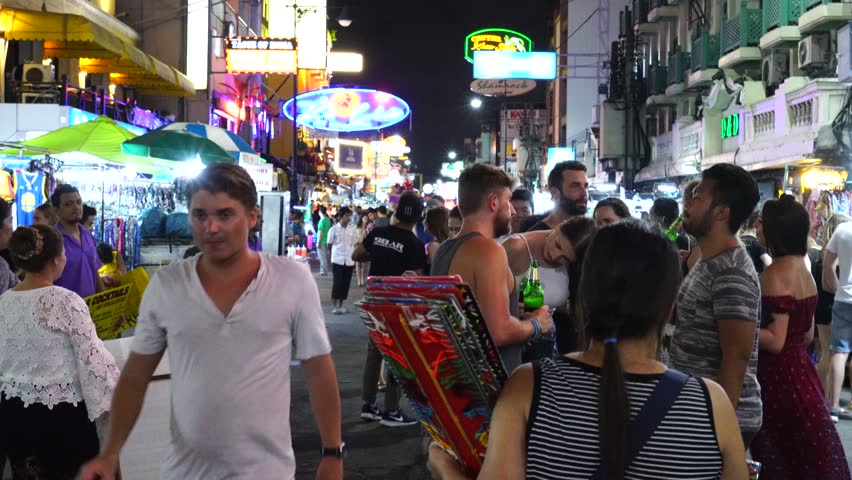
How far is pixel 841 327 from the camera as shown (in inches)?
380

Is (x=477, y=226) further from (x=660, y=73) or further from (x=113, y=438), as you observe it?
(x=660, y=73)

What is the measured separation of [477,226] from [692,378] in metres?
2.62

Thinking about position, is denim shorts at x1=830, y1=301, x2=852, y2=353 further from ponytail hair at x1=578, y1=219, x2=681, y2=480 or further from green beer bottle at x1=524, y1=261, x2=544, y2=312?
ponytail hair at x1=578, y1=219, x2=681, y2=480

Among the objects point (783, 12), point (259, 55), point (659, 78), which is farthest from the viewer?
point (659, 78)

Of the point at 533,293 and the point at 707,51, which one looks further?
the point at 707,51

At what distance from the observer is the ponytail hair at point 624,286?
245cm

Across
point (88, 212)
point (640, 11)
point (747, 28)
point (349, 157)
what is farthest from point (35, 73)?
point (640, 11)

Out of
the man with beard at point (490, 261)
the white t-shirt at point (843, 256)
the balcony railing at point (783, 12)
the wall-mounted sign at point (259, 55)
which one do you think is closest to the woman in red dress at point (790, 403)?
the man with beard at point (490, 261)

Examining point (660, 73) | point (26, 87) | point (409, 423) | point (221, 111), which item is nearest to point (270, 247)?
point (409, 423)

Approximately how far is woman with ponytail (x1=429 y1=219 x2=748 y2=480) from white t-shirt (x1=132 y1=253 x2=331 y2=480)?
1191mm

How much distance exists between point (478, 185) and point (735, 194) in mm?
1425

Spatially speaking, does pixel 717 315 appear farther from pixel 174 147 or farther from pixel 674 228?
pixel 174 147

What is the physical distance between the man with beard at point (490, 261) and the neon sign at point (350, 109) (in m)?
17.4

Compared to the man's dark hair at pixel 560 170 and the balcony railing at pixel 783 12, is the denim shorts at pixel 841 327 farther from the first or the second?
the balcony railing at pixel 783 12
